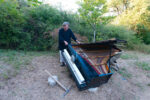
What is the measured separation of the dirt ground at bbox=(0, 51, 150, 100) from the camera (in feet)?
8.36

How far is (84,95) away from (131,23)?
9.67m

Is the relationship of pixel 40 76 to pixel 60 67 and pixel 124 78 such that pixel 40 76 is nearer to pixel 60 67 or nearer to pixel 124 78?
pixel 60 67

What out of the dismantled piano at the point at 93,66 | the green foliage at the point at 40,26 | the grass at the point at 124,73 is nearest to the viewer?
the dismantled piano at the point at 93,66

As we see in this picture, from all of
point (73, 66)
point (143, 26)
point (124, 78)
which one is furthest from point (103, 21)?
point (143, 26)

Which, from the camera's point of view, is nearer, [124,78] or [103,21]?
[124,78]

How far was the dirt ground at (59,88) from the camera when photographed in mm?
2549

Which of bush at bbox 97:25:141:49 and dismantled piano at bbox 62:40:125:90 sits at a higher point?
bush at bbox 97:25:141:49

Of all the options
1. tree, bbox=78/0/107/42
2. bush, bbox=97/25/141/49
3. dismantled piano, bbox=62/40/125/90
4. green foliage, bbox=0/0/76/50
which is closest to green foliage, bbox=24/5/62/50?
green foliage, bbox=0/0/76/50

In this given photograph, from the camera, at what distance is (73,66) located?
109 inches

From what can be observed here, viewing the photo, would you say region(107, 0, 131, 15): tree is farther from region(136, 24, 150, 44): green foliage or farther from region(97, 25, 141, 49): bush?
region(97, 25, 141, 49): bush

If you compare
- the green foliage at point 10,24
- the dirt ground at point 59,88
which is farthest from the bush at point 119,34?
the green foliage at point 10,24

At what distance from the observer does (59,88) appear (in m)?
2.80

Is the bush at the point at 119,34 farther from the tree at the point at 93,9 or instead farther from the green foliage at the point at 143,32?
the tree at the point at 93,9

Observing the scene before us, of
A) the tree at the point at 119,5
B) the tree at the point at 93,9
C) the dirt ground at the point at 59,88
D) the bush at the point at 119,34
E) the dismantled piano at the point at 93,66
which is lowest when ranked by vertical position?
the dirt ground at the point at 59,88
